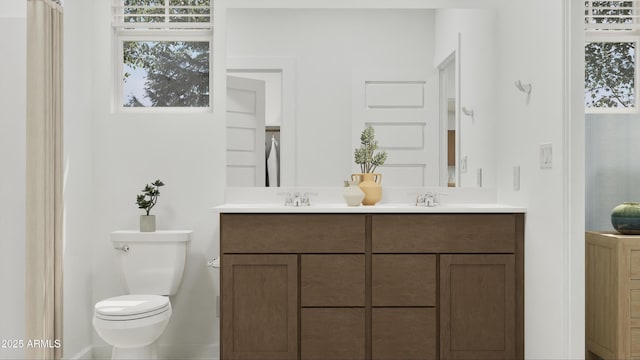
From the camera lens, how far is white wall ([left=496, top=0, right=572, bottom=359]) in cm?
242

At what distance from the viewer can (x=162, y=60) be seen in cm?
343

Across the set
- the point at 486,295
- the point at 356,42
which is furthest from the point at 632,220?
the point at 356,42

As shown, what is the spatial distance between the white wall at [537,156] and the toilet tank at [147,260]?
75.6 inches

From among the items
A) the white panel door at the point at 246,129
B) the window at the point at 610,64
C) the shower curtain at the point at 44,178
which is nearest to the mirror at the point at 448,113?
the window at the point at 610,64

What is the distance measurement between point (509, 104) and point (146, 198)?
223 cm

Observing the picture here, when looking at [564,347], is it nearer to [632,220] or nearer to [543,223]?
[543,223]

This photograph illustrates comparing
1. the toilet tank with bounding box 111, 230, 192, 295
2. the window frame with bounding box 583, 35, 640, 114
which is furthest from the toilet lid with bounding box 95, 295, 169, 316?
the window frame with bounding box 583, 35, 640, 114

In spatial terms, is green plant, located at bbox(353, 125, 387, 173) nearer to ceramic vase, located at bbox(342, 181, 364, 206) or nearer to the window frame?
ceramic vase, located at bbox(342, 181, 364, 206)

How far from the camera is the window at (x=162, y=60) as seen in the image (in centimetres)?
342

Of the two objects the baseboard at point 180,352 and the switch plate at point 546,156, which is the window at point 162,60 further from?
the switch plate at point 546,156

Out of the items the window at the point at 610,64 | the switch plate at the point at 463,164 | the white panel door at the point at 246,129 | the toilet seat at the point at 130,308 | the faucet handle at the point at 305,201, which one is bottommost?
the toilet seat at the point at 130,308

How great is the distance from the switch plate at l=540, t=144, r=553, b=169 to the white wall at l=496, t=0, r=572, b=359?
29mm

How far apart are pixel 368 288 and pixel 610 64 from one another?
2.11 m

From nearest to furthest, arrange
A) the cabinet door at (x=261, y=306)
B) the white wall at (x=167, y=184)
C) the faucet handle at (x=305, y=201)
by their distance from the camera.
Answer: the cabinet door at (x=261, y=306) → the faucet handle at (x=305, y=201) → the white wall at (x=167, y=184)
